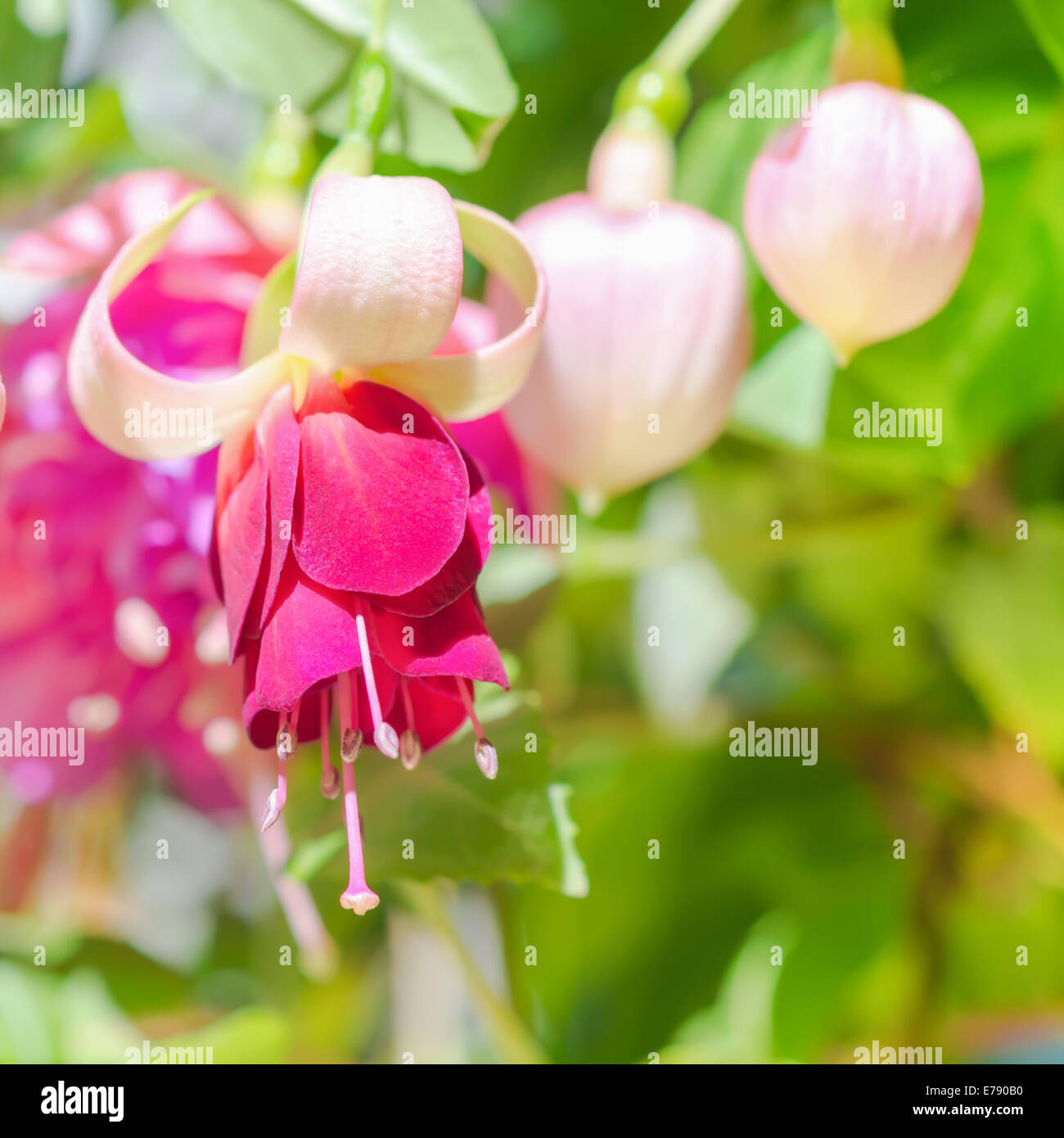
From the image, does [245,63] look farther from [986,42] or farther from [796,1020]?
[796,1020]

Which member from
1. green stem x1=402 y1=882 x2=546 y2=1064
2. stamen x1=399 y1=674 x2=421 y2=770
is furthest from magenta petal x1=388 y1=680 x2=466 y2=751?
green stem x1=402 y1=882 x2=546 y2=1064

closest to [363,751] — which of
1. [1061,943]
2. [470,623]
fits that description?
[470,623]

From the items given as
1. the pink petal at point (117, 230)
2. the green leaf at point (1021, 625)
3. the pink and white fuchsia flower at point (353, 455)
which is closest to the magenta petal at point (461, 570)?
the pink and white fuchsia flower at point (353, 455)

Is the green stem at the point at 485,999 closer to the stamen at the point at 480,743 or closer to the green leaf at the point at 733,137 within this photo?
the stamen at the point at 480,743

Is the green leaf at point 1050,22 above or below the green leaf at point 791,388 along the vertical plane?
above

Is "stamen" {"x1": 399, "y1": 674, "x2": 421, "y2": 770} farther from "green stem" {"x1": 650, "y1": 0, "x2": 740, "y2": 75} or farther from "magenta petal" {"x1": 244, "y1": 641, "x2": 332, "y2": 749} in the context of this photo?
"green stem" {"x1": 650, "y1": 0, "x2": 740, "y2": 75}

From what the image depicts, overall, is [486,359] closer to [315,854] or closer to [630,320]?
[630,320]

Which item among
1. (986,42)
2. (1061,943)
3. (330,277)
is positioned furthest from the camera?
(1061,943)
